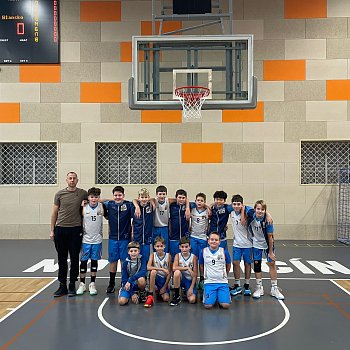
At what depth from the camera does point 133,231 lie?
5438mm

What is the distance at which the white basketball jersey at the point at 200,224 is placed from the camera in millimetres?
5539

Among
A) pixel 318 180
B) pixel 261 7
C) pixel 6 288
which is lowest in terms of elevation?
pixel 6 288

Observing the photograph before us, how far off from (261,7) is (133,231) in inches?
313

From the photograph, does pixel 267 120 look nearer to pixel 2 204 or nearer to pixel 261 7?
pixel 261 7

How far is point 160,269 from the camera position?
5.05 m

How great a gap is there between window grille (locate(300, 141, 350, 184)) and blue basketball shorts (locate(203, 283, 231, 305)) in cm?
634

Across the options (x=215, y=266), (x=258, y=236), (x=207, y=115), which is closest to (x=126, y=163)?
(x=207, y=115)

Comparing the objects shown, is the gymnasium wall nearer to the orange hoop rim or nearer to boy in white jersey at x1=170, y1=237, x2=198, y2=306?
the orange hoop rim

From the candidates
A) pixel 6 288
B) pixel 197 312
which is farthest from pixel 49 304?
pixel 197 312

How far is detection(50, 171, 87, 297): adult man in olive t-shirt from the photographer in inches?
207

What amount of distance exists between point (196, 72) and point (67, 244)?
404cm

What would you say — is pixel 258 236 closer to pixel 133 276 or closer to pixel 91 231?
pixel 133 276

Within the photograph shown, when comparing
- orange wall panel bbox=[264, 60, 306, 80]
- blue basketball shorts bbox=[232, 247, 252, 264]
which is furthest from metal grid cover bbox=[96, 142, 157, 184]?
blue basketball shorts bbox=[232, 247, 252, 264]

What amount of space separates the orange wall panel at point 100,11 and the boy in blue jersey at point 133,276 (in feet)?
24.9
